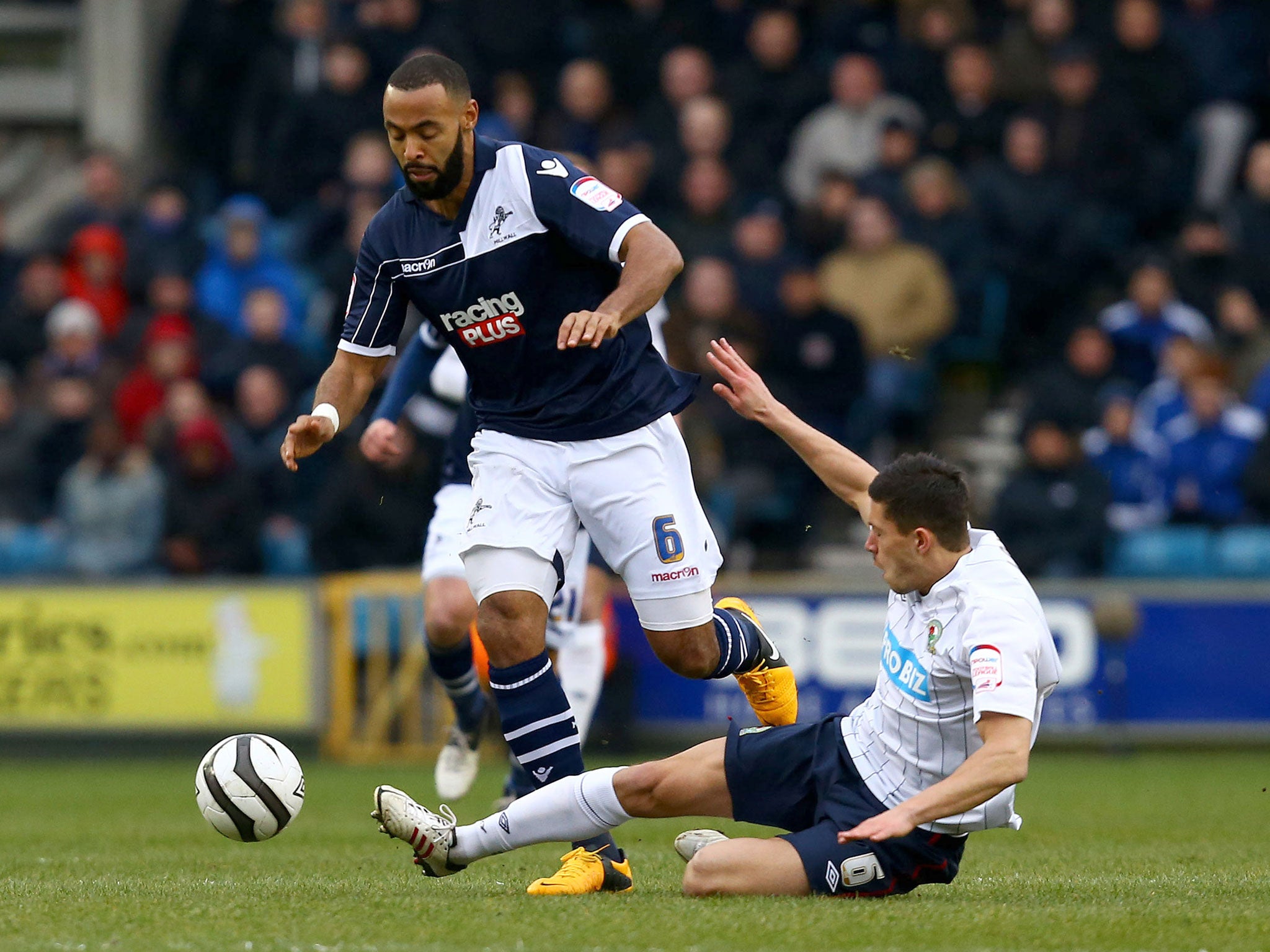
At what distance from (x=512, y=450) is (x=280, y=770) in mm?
1310

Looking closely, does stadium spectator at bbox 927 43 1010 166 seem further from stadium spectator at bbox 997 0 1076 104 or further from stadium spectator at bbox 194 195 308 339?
stadium spectator at bbox 194 195 308 339

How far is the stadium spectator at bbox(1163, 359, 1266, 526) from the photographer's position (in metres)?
12.9

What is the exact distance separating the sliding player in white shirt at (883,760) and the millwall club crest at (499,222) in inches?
59.3

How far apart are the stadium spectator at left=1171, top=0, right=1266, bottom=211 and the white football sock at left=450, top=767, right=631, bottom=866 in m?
10.7

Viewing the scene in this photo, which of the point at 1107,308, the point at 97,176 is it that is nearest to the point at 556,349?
the point at 1107,308

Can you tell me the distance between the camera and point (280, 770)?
6.38m

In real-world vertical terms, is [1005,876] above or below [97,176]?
below

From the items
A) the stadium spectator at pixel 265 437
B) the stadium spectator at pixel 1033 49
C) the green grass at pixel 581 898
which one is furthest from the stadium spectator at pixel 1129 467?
the stadium spectator at pixel 265 437

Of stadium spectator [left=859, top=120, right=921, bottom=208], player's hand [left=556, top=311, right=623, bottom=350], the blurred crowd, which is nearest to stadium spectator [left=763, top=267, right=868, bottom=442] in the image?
the blurred crowd

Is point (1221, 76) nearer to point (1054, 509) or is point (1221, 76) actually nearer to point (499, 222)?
point (1054, 509)

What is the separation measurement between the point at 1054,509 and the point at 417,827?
322 inches

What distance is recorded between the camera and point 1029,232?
1419 cm

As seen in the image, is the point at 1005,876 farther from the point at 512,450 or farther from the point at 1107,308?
the point at 1107,308

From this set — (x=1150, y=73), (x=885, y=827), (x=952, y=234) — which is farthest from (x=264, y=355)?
(x=885, y=827)
